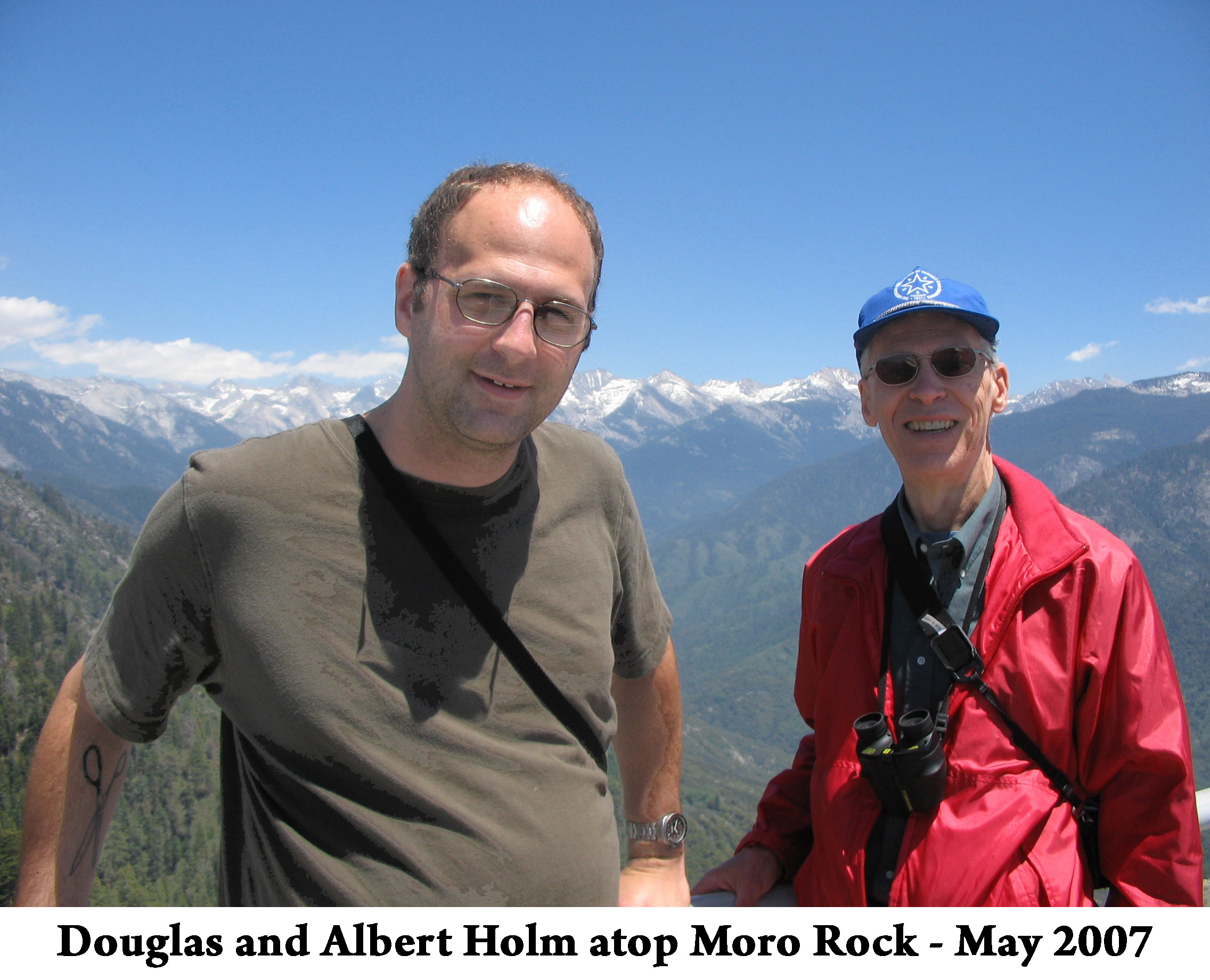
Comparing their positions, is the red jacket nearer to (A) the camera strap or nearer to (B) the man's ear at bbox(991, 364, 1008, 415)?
(A) the camera strap

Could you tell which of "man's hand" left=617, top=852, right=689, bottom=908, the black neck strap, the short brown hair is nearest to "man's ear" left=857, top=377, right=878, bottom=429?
the black neck strap

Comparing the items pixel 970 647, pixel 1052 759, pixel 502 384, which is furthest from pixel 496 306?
pixel 1052 759

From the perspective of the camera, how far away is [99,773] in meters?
3.05

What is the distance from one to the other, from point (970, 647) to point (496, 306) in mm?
2558

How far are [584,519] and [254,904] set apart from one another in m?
2.07

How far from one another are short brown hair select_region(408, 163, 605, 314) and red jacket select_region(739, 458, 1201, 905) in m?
2.57

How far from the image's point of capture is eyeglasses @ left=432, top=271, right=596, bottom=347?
3100 millimetres

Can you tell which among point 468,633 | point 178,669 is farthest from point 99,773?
point 468,633

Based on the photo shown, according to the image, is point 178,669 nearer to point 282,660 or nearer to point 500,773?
point 282,660

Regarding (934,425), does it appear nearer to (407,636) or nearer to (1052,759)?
(1052,759)

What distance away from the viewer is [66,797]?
296 centimetres

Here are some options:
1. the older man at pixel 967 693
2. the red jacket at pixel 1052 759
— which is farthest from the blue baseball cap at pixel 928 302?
the red jacket at pixel 1052 759

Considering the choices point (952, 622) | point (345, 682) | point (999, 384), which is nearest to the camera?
point (345, 682)

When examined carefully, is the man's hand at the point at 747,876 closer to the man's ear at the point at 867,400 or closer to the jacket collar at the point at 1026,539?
the jacket collar at the point at 1026,539
